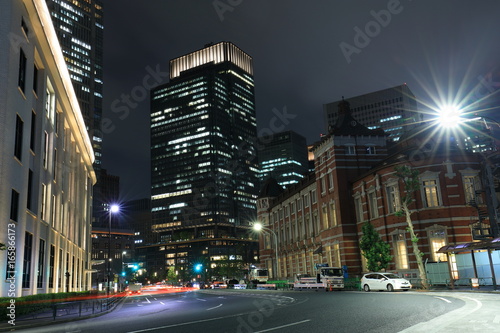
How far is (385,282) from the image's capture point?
31.1 m

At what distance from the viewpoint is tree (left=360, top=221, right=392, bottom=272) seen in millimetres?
39750

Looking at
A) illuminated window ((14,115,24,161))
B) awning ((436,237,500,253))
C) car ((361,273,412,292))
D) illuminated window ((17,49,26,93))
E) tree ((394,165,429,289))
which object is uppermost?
illuminated window ((17,49,26,93))

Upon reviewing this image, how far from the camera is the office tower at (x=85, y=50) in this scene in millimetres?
146625

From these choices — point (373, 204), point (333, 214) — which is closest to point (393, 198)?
point (373, 204)

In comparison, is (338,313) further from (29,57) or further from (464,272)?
(29,57)

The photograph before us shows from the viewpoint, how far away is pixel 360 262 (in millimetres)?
47062

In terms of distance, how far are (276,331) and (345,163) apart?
3919 centimetres

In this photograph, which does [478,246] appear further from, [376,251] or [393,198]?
[393,198]

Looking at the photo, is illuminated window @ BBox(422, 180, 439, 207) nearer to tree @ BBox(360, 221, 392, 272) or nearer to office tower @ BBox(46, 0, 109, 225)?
tree @ BBox(360, 221, 392, 272)

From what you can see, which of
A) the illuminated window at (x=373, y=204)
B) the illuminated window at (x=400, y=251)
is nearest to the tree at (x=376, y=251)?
the illuminated window at (x=400, y=251)

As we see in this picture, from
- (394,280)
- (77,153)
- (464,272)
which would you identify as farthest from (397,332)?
(77,153)

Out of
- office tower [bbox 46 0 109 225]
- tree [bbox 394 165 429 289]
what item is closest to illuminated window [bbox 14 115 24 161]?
tree [bbox 394 165 429 289]

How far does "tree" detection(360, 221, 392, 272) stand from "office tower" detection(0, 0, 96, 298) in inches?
1100

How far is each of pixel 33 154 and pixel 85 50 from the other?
140095 mm
